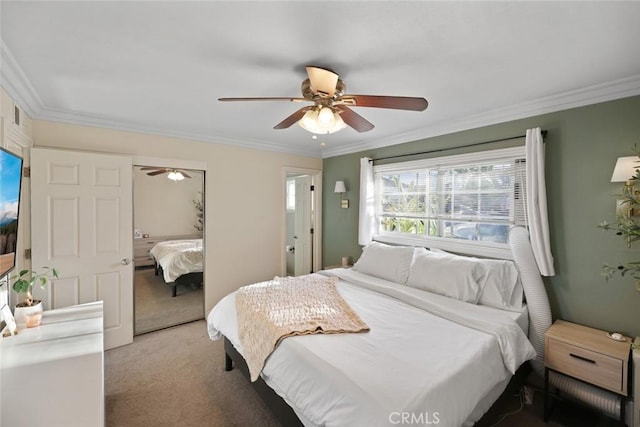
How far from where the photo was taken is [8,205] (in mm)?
1727

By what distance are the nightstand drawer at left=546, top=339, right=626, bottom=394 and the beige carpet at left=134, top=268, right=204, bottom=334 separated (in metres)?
3.69

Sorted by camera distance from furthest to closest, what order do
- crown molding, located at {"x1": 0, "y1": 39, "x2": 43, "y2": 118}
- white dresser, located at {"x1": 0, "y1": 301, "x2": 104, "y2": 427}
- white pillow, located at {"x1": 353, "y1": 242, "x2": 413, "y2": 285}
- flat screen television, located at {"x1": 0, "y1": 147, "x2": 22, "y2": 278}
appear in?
white pillow, located at {"x1": 353, "y1": 242, "x2": 413, "y2": 285}
crown molding, located at {"x1": 0, "y1": 39, "x2": 43, "y2": 118}
flat screen television, located at {"x1": 0, "y1": 147, "x2": 22, "y2": 278}
white dresser, located at {"x1": 0, "y1": 301, "x2": 104, "y2": 427}

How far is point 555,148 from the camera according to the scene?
2.39 m

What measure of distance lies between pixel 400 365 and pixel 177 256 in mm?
3157

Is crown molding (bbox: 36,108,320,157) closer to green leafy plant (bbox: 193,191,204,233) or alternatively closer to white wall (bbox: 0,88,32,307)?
white wall (bbox: 0,88,32,307)

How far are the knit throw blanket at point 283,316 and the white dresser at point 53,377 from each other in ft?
2.73

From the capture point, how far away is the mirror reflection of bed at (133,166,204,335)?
3.32 m

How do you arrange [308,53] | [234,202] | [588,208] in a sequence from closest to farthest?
[308,53] < [588,208] < [234,202]

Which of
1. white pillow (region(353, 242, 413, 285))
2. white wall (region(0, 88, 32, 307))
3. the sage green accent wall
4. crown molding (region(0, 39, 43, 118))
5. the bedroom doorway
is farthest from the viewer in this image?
the bedroom doorway

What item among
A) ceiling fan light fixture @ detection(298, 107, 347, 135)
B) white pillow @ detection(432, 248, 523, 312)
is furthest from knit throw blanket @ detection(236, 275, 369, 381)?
ceiling fan light fixture @ detection(298, 107, 347, 135)

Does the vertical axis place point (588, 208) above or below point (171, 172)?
below

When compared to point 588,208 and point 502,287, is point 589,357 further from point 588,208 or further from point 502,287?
point 588,208

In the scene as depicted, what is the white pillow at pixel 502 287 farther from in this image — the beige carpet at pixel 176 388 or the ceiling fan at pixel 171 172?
the ceiling fan at pixel 171 172

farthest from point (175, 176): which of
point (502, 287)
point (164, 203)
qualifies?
point (502, 287)
